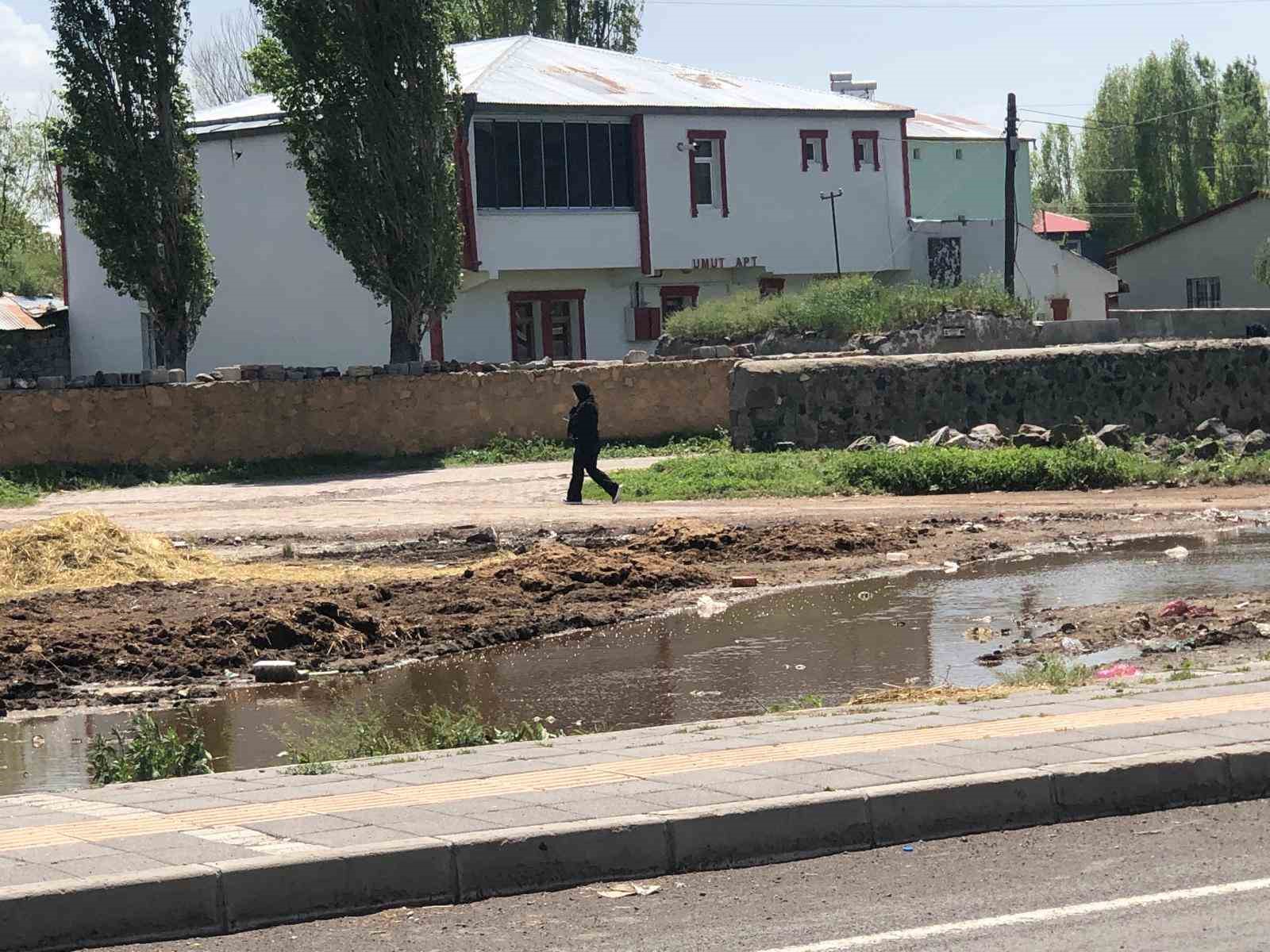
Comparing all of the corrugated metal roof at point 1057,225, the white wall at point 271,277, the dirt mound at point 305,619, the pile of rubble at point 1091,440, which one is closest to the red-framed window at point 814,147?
the white wall at point 271,277

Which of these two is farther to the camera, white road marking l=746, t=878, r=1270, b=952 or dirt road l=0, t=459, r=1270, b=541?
dirt road l=0, t=459, r=1270, b=541

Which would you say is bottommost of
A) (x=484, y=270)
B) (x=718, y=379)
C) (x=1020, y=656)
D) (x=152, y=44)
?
(x=1020, y=656)

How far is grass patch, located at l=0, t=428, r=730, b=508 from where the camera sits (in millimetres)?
31203

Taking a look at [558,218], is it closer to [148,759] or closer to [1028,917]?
[148,759]

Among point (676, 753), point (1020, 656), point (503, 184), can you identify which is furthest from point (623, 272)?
point (676, 753)

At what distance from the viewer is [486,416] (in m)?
34.0

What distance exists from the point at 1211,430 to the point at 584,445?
36.9ft

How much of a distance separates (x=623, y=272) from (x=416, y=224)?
11376 mm

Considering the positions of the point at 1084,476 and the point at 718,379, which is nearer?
the point at 1084,476

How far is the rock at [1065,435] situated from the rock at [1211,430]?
8.96ft

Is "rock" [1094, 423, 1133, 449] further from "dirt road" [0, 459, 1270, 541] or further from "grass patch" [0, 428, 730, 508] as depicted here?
"grass patch" [0, 428, 730, 508]

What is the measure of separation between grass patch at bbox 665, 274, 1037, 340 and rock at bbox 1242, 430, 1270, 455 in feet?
41.2

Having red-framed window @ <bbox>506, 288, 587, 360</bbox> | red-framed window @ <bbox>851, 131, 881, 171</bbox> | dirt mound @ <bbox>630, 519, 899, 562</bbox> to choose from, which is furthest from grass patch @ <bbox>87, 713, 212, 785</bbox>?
red-framed window @ <bbox>851, 131, 881, 171</bbox>

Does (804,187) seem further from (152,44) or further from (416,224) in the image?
(152,44)
